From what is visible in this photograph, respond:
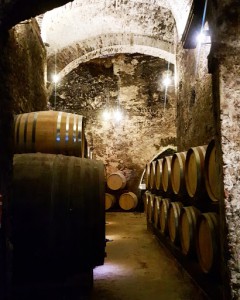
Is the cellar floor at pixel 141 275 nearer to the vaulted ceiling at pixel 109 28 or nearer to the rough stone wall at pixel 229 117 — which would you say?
the rough stone wall at pixel 229 117

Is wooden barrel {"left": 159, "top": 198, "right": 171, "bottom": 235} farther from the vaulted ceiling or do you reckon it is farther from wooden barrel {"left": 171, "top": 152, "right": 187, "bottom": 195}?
the vaulted ceiling

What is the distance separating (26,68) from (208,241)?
345cm

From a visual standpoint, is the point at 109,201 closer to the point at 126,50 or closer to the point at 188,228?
the point at 126,50

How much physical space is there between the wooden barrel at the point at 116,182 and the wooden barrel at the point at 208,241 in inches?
315

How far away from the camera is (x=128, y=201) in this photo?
1089 cm

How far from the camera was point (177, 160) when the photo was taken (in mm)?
4059

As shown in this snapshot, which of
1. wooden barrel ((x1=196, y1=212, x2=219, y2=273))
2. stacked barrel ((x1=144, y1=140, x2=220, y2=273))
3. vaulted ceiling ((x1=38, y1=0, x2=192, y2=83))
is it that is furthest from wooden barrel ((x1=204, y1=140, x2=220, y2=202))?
vaulted ceiling ((x1=38, y1=0, x2=192, y2=83))

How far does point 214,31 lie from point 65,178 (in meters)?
1.72

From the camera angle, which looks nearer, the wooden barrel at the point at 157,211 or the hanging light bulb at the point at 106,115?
the wooden barrel at the point at 157,211

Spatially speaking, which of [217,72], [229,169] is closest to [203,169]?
[229,169]

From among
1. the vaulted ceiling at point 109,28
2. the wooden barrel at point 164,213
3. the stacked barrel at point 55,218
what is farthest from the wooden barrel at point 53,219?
the vaulted ceiling at point 109,28

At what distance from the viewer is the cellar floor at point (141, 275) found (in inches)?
122

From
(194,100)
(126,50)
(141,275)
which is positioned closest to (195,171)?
(141,275)

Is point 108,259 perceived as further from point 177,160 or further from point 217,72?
point 217,72
